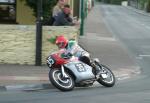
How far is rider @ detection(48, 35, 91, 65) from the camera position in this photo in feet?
41.8

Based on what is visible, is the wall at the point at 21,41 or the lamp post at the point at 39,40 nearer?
A: the lamp post at the point at 39,40

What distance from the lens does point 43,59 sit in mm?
16391

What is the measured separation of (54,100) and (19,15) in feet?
31.9

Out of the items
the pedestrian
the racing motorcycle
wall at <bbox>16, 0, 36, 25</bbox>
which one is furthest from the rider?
wall at <bbox>16, 0, 36, 25</bbox>

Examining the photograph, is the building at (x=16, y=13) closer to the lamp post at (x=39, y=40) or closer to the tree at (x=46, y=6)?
the tree at (x=46, y=6)

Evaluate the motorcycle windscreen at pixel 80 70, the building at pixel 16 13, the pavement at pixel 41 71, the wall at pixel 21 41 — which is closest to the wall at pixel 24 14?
the building at pixel 16 13

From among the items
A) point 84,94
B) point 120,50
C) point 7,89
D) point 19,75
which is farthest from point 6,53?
point 120,50

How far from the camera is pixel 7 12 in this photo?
68.1 feet

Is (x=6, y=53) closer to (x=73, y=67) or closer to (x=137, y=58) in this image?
(x=73, y=67)

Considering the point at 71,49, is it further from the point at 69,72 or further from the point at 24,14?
the point at 24,14

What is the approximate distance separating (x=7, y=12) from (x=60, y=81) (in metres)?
8.83

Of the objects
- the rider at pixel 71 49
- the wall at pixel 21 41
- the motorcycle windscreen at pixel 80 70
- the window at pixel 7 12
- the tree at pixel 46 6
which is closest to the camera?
the motorcycle windscreen at pixel 80 70

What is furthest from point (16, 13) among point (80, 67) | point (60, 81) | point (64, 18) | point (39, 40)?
point (60, 81)

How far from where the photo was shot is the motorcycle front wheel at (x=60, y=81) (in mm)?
12320
